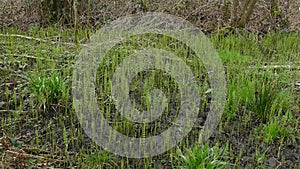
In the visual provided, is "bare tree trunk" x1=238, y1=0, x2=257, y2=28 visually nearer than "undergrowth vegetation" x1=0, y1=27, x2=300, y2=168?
No

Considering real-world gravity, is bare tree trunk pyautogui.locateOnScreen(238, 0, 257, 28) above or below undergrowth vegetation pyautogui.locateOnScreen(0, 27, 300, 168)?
above

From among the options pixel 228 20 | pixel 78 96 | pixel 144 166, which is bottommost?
pixel 144 166

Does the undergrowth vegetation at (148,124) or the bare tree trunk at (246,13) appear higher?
the bare tree trunk at (246,13)

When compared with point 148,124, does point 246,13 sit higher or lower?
higher

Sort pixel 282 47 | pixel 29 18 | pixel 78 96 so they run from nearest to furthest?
pixel 78 96 < pixel 282 47 < pixel 29 18

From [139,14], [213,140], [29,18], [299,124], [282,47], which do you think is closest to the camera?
[213,140]

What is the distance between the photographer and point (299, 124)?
117 inches

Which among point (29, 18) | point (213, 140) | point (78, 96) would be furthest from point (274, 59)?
point (29, 18)

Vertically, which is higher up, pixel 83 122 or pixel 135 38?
pixel 135 38

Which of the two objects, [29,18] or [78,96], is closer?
[78,96]

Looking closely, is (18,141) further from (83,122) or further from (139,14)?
(139,14)

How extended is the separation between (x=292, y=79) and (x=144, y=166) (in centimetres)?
211

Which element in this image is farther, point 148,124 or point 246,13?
point 246,13

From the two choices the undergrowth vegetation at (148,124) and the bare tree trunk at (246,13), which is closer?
the undergrowth vegetation at (148,124)
